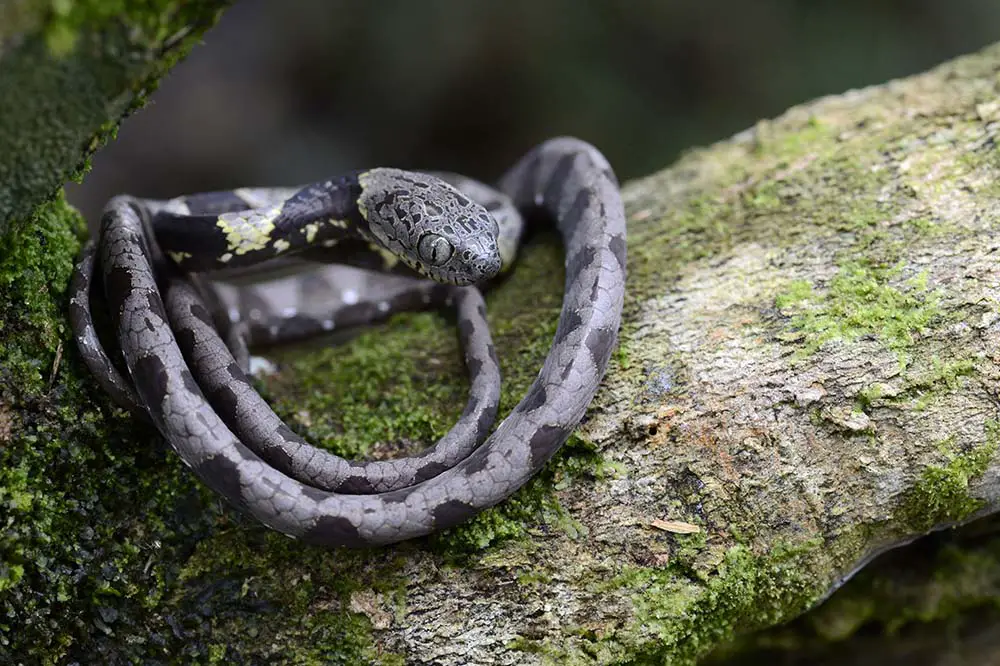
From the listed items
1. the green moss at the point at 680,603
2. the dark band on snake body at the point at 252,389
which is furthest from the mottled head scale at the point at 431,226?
the green moss at the point at 680,603

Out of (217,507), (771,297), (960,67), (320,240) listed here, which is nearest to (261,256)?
(320,240)

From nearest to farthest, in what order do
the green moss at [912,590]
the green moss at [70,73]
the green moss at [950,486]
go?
the green moss at [70,73], the green moss at [950,486], the green moss at [912,590]

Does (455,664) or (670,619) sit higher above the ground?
(455,664)

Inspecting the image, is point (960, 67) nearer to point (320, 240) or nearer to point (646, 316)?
point (646, 316)

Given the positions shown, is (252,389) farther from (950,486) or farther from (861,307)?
(950,486)

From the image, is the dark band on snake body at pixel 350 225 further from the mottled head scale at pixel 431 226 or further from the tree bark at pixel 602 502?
the tree bark at pixel 602 502

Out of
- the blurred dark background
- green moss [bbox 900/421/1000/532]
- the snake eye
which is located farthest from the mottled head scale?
the blurred dark background

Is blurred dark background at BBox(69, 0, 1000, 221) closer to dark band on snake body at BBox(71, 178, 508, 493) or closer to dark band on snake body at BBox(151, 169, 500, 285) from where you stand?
dark band on snake body at BBox(151, 169, 500, 285)
